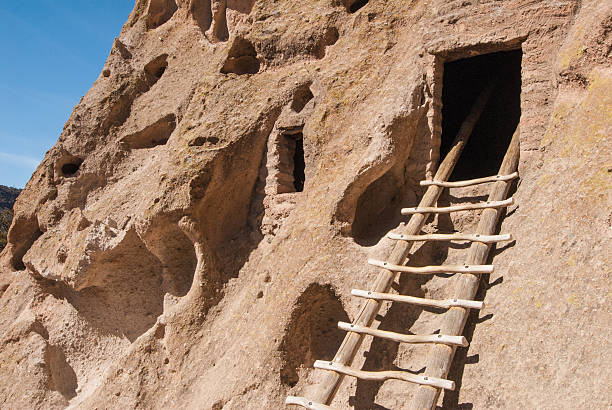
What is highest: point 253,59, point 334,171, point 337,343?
point 253,59

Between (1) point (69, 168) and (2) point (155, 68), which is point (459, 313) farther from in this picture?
(1) point (69, 168)

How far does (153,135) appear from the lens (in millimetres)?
8727

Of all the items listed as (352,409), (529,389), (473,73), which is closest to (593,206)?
(529,389)

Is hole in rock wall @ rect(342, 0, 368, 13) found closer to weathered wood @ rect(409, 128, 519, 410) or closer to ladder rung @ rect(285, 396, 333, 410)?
weathered wood @ rect(409, 128, 519, 410)

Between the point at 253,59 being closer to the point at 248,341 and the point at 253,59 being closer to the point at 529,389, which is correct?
the point at 248,341

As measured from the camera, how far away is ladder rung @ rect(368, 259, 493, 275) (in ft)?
14.3

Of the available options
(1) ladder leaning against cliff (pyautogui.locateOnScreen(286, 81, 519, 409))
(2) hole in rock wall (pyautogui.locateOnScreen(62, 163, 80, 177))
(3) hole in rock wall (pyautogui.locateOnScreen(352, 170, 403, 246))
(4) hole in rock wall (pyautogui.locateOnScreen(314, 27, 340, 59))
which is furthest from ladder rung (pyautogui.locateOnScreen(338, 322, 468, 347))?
(2) hole in rock wall (pyautogui.locateOnScreen(62, 163, 80, 177))

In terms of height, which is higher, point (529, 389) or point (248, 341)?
point (248, 341)

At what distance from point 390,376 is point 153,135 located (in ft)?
18.7

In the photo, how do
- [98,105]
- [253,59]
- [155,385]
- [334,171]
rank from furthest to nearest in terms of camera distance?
1. [98,105]
2. [253,59]
3. [155,385]
4. [334,171]

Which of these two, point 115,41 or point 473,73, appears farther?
point 115,41

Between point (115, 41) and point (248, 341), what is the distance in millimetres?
5952

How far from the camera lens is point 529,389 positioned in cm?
360

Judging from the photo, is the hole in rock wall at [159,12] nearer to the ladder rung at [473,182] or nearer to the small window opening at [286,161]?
the small window opening at [286,161]
